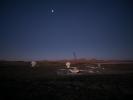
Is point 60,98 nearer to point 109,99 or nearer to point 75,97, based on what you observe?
point 75,97

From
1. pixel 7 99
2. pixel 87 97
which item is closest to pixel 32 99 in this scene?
pixel 7 99

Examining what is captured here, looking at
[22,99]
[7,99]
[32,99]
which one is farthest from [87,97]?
[7,99]

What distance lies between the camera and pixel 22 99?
58.8 feet

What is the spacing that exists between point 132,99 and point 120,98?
1.39 meters

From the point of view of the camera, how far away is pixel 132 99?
17.7 metres

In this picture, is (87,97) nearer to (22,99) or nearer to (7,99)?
(22,99)

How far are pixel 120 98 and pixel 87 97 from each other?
Result: 4.15 metres

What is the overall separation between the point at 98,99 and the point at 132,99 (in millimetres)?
4107

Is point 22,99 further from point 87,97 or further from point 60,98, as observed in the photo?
point 87,97

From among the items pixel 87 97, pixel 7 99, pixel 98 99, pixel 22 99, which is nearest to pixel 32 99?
pixel 22 99

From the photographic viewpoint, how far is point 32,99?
58.9 ft

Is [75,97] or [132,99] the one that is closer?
[132,99]

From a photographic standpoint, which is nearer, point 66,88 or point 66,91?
point 66,91

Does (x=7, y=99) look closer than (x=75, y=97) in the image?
Yes
